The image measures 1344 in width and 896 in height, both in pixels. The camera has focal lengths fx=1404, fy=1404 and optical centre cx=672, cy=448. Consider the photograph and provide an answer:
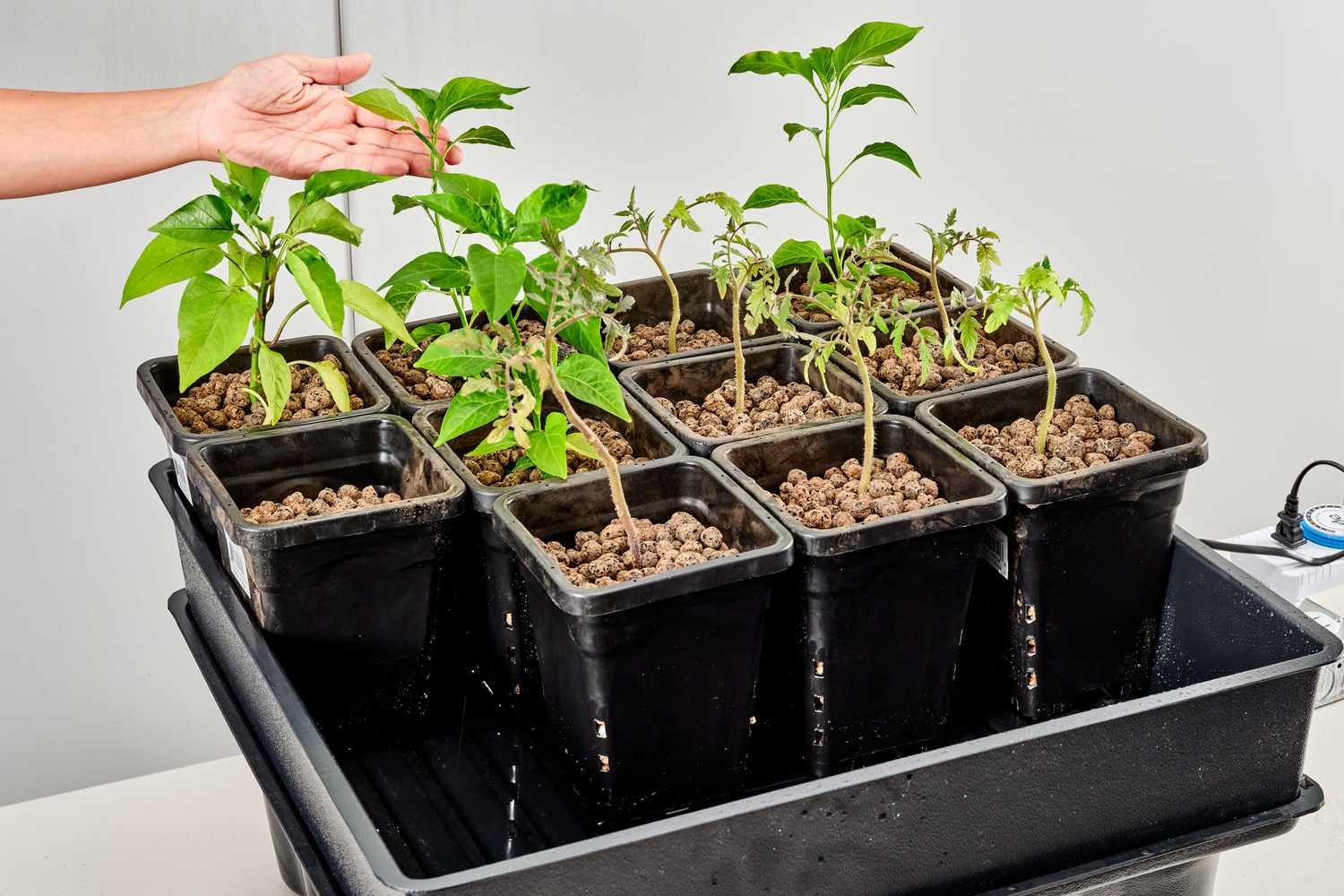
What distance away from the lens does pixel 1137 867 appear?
0.97 m

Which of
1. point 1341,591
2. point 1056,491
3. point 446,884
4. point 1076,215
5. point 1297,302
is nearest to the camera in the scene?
point 446,884

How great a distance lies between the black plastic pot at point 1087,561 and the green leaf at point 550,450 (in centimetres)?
32

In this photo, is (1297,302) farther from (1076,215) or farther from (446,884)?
(446,884)

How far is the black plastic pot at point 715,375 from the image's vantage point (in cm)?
124

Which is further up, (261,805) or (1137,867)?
(1137,867)

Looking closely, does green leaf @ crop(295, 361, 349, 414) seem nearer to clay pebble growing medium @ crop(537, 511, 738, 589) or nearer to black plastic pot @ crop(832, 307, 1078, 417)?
clay pebble growing medium @ crop(537, 511, 738, 589)

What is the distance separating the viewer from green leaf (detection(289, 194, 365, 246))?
3.68 feet

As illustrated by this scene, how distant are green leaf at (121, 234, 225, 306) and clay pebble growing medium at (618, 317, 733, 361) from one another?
15.6 inches

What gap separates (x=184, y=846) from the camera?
1392 millimetres

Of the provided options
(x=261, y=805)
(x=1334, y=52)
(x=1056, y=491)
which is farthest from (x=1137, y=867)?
(x=1334, y=52)

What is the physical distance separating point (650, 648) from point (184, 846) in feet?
2.27

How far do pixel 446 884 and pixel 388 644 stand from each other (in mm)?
332

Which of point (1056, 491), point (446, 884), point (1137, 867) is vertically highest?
point (1056, 491)

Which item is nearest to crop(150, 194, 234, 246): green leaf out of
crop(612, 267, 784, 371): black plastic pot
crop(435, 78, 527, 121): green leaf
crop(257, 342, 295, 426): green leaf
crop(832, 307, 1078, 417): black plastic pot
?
crop(257, 342, 295, 426): green leaf
